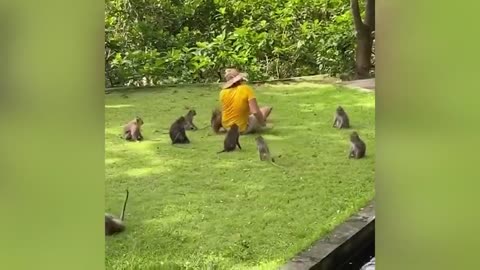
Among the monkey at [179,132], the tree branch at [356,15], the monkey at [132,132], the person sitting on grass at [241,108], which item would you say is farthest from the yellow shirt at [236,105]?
the tree branch at [356,15]

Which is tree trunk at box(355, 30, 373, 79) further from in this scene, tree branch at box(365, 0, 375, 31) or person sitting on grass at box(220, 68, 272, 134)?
person sitting on grass at box(220, 68, 272, 134)

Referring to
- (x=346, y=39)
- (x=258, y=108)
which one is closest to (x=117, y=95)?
(x=258, y=108)

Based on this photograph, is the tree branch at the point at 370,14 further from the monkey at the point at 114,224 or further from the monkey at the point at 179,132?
the monkey at the point at 114,224

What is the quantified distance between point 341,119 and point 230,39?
0.39 meters

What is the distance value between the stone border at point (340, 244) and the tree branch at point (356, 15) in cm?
49

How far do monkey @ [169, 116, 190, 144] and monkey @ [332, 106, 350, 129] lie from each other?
412mm

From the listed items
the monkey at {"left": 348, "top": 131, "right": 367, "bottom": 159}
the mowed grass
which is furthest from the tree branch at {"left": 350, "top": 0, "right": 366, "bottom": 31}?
the monkey at {"left": 348, "top": 131, "right": 367, "bottom": 159}

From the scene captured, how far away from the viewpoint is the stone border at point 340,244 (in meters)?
1.59
